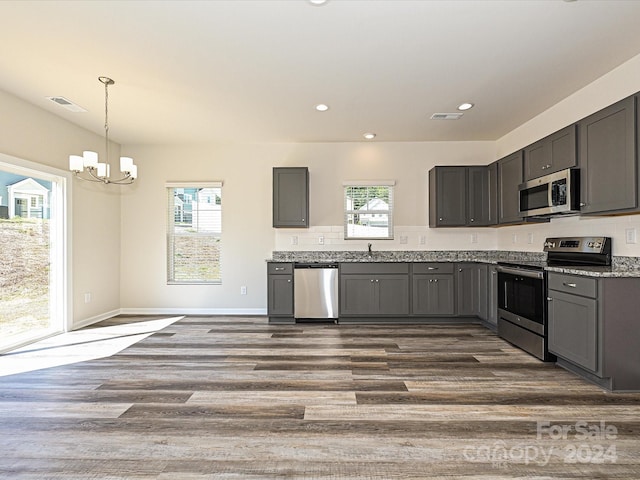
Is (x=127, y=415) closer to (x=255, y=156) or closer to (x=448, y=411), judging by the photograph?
(x=448, y=411)

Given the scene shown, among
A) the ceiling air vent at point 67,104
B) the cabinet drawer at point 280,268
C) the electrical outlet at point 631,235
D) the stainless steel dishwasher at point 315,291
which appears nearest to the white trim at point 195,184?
the cabinet drawer at point 280,268

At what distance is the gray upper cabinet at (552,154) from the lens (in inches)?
135

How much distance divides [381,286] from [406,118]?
7.18 feet

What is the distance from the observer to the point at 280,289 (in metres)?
5.17

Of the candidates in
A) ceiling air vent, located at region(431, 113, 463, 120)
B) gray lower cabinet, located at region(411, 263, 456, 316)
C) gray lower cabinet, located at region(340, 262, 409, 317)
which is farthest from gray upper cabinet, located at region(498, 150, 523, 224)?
gray lower cabinet, located at region(340, 262, 409, 317)

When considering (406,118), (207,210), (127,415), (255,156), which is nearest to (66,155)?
(207,210)

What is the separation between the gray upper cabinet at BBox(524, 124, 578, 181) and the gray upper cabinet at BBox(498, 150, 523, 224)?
177 mm

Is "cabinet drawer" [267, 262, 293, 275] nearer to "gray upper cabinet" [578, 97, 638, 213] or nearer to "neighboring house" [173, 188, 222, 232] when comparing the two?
"neighboring house" [173, 188, 222, 232]

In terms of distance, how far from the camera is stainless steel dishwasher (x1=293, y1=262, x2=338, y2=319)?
16.9ft

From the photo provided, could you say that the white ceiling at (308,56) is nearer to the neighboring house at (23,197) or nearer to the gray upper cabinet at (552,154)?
the gray upper cabinet at (552,154)

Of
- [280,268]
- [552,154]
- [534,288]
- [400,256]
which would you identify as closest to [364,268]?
[400,256]

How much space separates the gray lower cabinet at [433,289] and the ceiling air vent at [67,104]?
4459mm

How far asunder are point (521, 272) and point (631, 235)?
36.8 inches

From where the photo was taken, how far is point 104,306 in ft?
17.9
